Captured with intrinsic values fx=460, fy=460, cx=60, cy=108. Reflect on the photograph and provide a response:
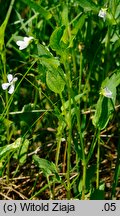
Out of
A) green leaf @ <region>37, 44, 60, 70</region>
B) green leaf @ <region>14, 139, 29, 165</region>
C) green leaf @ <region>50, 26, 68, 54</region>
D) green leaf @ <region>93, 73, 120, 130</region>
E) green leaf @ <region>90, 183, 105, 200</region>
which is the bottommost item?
→ green leaf @ <region>90, 183, 105, 200</region>

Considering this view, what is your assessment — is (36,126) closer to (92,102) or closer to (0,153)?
(92,102)

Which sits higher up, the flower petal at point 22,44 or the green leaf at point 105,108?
the flower petal at point 22,44

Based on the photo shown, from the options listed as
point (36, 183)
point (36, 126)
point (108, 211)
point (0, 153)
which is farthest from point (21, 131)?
point (108, 211)

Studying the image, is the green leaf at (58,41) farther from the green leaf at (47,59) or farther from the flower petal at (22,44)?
the flower petal at (22,44)

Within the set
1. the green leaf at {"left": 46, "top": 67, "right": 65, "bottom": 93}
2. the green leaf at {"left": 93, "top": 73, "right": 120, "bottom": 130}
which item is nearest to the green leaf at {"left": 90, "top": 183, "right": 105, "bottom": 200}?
the green leaf at {"left": 93, "top": 73, "right": 120, "bottom": 130}

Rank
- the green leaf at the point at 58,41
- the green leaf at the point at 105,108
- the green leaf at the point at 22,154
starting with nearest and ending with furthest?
the green leaf at the point at 58,41, the green leaf at the point at 105,108, the green leaf at the point at 22,154

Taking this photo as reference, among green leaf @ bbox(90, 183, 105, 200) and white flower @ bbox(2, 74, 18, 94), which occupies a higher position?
white flower @ bbox(2, 74, 18, 94)

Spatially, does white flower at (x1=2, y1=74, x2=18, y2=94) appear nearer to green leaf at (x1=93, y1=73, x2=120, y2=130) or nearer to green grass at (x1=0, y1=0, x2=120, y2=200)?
green grass at (x1=0, y1=0, x2=120, y2=200)

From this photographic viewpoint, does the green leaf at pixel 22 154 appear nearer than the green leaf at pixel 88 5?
No

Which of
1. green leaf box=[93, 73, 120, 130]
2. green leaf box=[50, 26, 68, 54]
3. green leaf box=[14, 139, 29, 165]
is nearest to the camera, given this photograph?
green leaf box=[50, 26, 68, 54]

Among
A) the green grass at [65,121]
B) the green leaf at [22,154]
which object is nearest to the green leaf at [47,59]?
the green grass at [65,121]

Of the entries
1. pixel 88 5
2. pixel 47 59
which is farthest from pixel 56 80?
pixel 88 5

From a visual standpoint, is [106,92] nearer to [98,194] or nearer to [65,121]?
[65,121]
